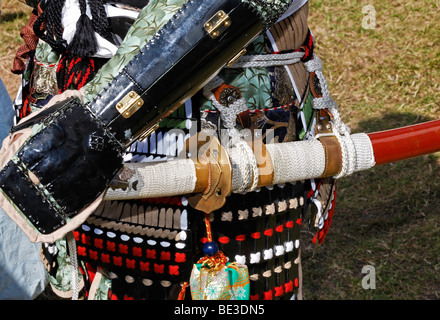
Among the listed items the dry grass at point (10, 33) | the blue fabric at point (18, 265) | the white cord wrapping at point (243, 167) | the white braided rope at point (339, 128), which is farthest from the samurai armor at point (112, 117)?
the dry grass at point (10, 33)

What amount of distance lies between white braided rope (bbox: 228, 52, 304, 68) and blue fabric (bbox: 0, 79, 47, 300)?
121 cm

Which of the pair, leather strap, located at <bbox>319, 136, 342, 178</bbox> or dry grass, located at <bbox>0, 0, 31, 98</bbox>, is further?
dry grass, located at <bbox>0, 0, 31, 98</bbox>

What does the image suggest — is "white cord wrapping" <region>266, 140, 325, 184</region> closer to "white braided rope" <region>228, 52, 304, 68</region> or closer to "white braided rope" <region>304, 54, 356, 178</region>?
"white braided rope" <region>304, 54, 356, 178</region>

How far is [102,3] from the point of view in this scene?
3.77 ft

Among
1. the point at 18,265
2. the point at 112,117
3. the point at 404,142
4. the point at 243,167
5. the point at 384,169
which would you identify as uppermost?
the point at 112,117

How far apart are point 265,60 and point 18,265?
1493 millimetres

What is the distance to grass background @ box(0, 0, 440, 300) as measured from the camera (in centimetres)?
247

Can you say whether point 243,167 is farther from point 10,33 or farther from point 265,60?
point 10,33

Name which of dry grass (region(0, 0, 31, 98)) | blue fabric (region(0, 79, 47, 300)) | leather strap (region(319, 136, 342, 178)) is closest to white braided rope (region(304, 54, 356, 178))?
leather strap (region(319, 136, 342, 178))

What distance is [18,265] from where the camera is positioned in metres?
2.25

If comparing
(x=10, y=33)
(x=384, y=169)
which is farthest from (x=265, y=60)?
(x=10, y=33)

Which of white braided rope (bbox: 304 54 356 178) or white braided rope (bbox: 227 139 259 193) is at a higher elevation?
white braided rope (bbox: 227 139 259 193)
